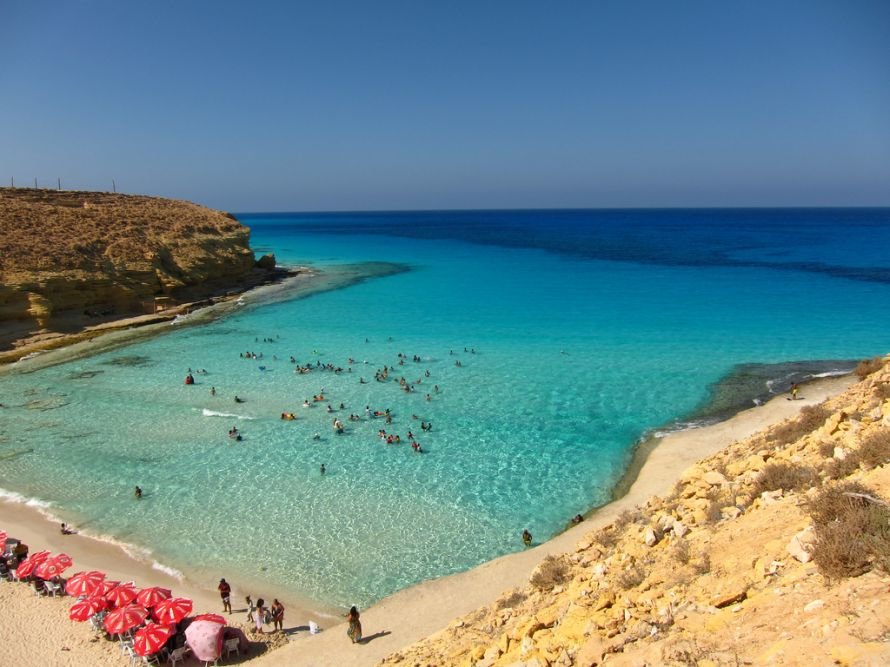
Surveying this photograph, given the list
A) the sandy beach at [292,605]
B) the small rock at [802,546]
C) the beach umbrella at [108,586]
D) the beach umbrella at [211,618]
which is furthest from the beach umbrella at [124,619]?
the small rock at [802,546]

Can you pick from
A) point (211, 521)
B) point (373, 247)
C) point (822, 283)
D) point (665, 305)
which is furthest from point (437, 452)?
point (373, 247)

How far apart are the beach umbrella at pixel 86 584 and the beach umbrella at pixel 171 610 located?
5.33ft

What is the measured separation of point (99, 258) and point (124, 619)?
38207 mm

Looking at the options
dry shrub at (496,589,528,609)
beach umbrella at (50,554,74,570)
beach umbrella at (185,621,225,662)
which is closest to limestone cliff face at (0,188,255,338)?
beach umbrella at (50,554,74,570)

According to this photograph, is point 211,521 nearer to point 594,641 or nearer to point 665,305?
point 594,641

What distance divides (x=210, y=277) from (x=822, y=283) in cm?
5859

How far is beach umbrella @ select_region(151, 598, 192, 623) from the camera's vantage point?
11266mm

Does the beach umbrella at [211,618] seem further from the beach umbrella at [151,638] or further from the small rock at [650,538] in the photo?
the small rock at [650,538]

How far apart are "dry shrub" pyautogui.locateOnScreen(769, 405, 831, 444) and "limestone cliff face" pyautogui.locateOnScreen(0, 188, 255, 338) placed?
40051 mm

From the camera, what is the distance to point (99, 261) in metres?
41.7

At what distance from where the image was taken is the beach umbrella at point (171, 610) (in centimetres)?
1127

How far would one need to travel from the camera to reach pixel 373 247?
104 m

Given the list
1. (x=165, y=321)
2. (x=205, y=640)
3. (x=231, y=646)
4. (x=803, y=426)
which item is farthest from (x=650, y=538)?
(x=165, y=321)

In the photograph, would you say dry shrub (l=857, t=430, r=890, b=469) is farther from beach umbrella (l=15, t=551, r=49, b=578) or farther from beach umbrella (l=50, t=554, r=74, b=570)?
beach umbrella (l=15, t=551, r=49, b=578)
